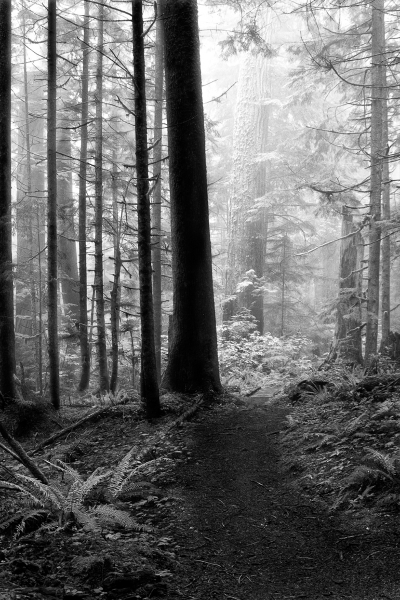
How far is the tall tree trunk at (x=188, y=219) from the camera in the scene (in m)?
8.84

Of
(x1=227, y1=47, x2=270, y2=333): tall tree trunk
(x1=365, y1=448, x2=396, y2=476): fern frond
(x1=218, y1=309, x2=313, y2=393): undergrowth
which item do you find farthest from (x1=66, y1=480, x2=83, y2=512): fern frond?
(x1=227, y1=47, x2=270, y2=333): tall tree trunk

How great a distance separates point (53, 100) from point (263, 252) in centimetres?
1051

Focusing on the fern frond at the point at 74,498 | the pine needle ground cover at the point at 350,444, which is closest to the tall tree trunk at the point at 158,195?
the pine needle ground cover at the point at 350,444

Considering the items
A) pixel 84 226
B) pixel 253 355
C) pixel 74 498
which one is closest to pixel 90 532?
pixel 74 498

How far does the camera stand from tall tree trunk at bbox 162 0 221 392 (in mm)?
8836

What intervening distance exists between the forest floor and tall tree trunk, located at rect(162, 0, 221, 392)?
8.05 ft

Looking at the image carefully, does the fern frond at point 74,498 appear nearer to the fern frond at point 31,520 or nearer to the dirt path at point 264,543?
the fern frond at point 31,520

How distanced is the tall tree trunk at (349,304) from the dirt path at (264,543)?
743 centimetres

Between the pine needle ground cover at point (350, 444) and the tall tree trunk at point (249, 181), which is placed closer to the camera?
the pine needle ground cover at point (350, 444)

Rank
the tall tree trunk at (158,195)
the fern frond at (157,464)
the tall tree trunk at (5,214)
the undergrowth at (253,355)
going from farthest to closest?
the undergrowth at (253,355) → the tall tree trunk at (158,195) → the tall tree trunk at (5,214) → the fern frond at (157,464)

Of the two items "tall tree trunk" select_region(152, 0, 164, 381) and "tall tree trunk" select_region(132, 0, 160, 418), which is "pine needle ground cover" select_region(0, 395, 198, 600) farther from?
"tall tree trunk" select_region(152, 0, 164, 381)

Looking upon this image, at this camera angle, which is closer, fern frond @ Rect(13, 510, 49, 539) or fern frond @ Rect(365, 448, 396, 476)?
fern frond @ Rect(13, 510, 49, 539)

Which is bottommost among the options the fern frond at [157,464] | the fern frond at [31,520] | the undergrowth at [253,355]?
the undergrowth at [253,355]

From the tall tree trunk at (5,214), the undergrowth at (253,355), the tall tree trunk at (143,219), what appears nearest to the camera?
the tall tree trunk at (143,219)
